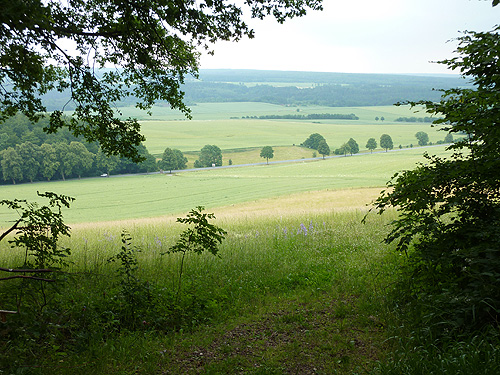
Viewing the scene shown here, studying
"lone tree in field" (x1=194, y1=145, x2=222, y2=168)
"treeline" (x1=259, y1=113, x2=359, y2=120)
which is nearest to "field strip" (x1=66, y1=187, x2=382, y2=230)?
"lone tree in field" (x1=194, y1=145, x2=222, y2=168)

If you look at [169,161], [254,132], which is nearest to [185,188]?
[169,161]

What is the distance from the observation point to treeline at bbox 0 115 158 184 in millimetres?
63344

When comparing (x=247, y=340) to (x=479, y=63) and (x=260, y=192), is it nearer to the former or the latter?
(x=479, y=63)

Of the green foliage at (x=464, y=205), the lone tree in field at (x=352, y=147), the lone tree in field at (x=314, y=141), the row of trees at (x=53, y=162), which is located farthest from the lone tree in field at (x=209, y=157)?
the green foliage at (x=464, y=205)

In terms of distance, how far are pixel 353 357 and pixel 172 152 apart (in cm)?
7496

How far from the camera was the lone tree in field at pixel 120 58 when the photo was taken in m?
8.27

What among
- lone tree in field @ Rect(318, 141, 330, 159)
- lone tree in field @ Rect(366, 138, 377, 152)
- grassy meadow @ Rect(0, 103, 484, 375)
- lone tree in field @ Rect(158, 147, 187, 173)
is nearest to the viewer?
grassy meadow @ Rect(0, 103, 484, 375)

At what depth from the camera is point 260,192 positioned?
5047 cm

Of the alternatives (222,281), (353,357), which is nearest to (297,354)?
(353,357)

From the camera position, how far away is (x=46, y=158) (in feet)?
213

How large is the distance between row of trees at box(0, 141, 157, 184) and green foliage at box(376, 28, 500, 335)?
59.9m

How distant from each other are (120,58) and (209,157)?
249 feet

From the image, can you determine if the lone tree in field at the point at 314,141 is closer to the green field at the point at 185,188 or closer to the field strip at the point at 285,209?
the green field at the point at 185,188

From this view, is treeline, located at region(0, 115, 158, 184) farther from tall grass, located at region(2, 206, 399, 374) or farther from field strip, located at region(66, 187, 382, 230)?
tall grass, located at region(2, 206, 399, 374)
